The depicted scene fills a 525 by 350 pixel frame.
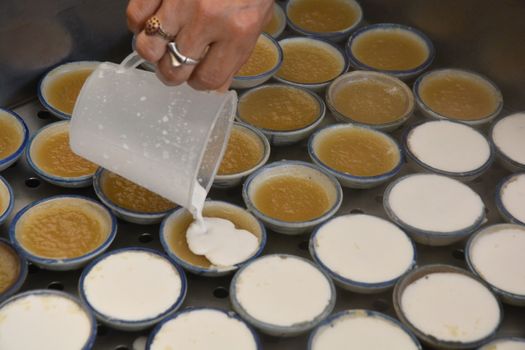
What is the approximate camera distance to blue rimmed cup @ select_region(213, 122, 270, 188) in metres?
1.59

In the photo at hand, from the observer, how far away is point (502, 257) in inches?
59.9

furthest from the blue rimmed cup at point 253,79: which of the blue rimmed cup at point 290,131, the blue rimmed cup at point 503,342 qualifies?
the blue rimmed cup at point 503,342

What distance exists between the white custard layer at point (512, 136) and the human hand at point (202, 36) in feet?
2.62

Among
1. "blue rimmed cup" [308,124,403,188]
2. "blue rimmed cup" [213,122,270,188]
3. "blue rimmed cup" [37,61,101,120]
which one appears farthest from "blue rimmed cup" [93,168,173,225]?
"blue rimmed cup" [308,124,403,188]

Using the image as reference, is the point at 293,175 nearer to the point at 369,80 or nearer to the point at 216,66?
the point at 369,80

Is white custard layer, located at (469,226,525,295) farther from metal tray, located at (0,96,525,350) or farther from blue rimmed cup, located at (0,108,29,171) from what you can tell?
blue rimmed cup, located at (0,108,29,171)

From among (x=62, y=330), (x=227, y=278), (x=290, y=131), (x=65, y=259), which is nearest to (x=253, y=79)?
(x=290, y=131)

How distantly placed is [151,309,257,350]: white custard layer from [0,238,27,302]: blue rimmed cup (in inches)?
10.5

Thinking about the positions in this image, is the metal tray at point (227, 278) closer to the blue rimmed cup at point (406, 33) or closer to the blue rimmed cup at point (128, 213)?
the blue rimmed cup at point (128, 213)

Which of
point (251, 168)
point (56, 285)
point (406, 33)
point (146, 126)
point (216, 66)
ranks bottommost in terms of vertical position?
point (56, 285)

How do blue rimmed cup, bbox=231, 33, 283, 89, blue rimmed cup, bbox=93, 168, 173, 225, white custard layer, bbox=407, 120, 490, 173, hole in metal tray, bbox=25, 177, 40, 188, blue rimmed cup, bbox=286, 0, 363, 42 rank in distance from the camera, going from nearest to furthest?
blue rimmed cup, bbox=93, 168, 173, 225 < hole in metal tray, bbox=25, 177, 40, 188 < white custard layer, bbox=407, 120, 490, 173 < blue rimmed cup, bbox=231, 33, 283, 89 < blue rimmed cup, bbox=286, 0, 363, 42

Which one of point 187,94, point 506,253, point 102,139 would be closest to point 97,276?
point 102,139

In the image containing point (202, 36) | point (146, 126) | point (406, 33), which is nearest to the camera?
point (202, 36)

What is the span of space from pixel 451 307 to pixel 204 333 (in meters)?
0.46
